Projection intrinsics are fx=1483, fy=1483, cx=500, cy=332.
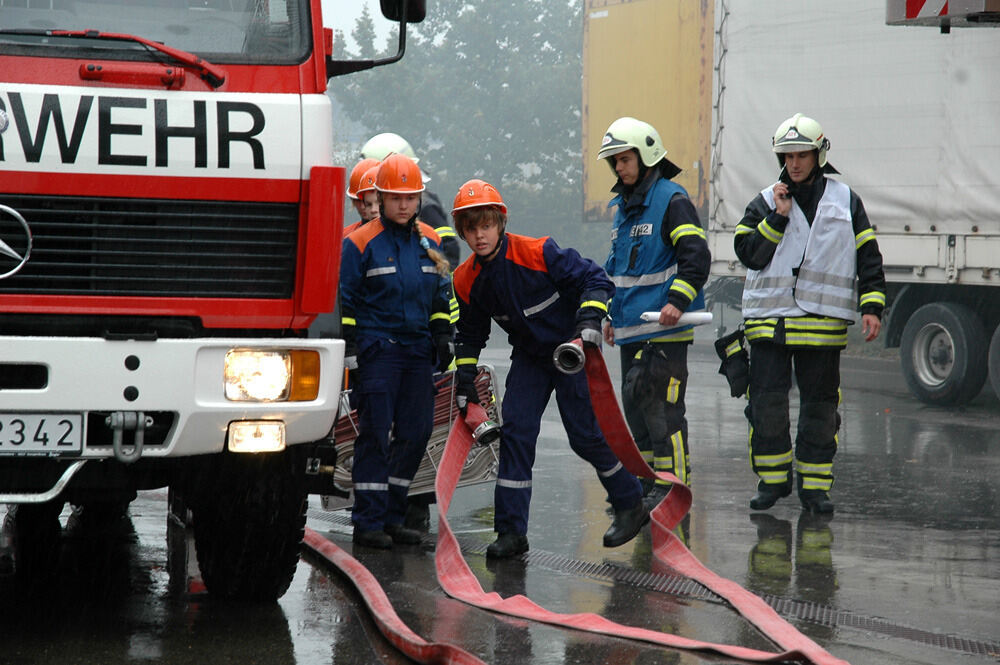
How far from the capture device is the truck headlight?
4.69m

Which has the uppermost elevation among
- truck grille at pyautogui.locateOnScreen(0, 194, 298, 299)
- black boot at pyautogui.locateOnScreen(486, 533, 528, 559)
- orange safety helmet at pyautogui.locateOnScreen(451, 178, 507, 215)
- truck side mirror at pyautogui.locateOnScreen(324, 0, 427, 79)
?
truck side mirror at pyautogui.locateOnScreen(324, 0, 427, 79)

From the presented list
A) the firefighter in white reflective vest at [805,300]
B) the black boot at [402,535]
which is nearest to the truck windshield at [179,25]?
the black boot at [402,535]

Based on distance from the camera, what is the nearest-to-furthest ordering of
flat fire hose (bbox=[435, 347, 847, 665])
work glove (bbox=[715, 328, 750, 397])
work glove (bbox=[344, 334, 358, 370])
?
flat fire hose (bbox=[435, 347, 847, 665]), work glove (bbox=[344, 334, 358, 370]), work glove (bbox=[715, 328, 750, 397])

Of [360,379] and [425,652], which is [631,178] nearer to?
[360,379]

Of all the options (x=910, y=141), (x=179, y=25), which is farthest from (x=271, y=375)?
(x=910, y=141)

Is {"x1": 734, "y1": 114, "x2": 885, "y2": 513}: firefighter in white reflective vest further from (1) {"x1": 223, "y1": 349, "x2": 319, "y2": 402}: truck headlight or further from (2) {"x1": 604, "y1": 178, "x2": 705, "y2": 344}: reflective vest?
(1) {"x1": 223, "y1": 349, "x2": 319, "y2": 402}: truck headlight

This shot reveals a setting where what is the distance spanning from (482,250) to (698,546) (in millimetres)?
1707

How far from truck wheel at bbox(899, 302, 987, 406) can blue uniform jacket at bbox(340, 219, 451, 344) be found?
7444 mm

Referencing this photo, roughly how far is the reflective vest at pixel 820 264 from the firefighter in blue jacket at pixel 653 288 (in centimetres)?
45

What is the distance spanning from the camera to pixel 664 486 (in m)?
7.79

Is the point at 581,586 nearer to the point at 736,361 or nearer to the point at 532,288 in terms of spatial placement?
the point at 532,288

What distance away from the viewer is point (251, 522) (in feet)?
17.3

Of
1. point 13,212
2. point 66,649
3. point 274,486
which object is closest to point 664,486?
point 274,486

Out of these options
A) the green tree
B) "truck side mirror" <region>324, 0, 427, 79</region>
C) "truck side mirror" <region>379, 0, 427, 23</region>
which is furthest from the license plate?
the green tree
